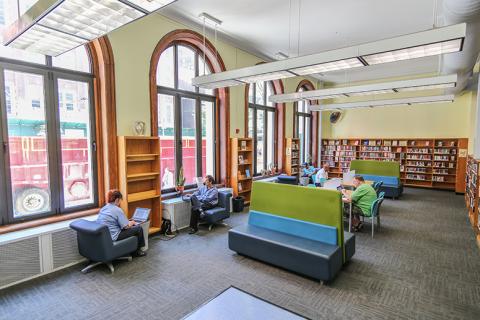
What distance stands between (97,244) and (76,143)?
192 cm

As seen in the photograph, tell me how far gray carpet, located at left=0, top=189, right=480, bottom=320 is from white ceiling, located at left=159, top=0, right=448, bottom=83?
14.9 ft

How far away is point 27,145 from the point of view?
4.04m

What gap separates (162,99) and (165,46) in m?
1.10

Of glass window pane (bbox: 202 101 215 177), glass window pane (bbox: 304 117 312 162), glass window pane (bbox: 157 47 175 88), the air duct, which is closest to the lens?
the air duct

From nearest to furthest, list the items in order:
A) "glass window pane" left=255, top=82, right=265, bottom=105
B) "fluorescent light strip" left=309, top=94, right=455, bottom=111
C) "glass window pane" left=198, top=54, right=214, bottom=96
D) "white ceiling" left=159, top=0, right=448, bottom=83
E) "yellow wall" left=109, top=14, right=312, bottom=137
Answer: "yellow wall" left=109, top=14, right=312, bottom=137, "white ceiling" left=159, top=0, right=448, bottom=83, "glass window pane" left=198, top=54, right=214, bottom=96, "fluorescent light strip" left=309, top=94, right=455, bottom=111, "glass window pane" left=255, top=82, right=265, bottom=105

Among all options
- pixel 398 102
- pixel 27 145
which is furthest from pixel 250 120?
pixel 27 145

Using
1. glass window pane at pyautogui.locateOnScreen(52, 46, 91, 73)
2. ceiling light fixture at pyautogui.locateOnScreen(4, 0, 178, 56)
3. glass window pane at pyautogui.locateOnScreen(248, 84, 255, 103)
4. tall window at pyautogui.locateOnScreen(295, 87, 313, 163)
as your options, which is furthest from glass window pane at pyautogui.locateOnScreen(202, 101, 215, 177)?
tall window at pyautogui.locateOnScreen(295, 87, 313, 163)

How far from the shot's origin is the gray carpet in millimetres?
2986

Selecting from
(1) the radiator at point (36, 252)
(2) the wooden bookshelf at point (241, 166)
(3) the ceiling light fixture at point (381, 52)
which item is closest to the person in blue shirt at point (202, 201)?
(2) the wooden bookshelf at point (241, 166)

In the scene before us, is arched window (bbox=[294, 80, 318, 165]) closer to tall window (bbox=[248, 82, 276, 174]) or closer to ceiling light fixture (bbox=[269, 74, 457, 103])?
tall window (bbox=[248, 82, 276, 174])

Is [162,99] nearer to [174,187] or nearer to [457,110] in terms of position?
[174,187]

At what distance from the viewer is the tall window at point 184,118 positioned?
597cm

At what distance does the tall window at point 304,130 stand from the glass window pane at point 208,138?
501cm

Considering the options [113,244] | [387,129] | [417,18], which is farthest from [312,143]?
[113,244]
